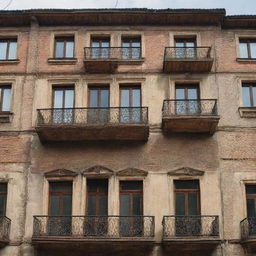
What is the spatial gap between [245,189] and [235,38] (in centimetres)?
689

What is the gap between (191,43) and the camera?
22562mm

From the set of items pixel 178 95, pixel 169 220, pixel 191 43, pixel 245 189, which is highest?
pixel 191 43

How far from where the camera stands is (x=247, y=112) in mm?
20828

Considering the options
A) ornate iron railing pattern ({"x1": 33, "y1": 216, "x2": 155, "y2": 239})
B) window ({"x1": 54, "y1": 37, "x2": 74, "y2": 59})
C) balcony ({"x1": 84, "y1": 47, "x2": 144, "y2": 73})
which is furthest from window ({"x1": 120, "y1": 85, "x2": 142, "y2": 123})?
ornate iron railing pattern ({"x1": 33, "y1": 216, "x2": 155, "y2": 239})

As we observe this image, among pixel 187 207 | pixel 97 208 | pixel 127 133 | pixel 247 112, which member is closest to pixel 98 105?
pixel 127 133

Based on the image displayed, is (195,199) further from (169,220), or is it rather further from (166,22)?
(166,22)

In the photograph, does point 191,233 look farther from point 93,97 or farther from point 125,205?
point 93,97

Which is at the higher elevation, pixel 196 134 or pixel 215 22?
pixel 215 22

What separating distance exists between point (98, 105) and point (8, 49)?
5.00 metres

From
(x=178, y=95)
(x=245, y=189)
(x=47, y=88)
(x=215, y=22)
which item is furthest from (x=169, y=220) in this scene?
(x=215, y=22)

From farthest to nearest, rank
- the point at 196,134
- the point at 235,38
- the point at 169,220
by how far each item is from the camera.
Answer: the point at 235,38 → the point at 196,134 → the point at 169,220

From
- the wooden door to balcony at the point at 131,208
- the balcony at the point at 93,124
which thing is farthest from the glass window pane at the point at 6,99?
the wooden door to balcony at the point at 131,208

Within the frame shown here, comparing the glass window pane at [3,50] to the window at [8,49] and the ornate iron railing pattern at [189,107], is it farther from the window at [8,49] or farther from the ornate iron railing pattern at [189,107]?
the ornate iron railing pattern at [189,107]

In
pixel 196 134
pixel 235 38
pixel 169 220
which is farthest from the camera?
pixel 235 38
